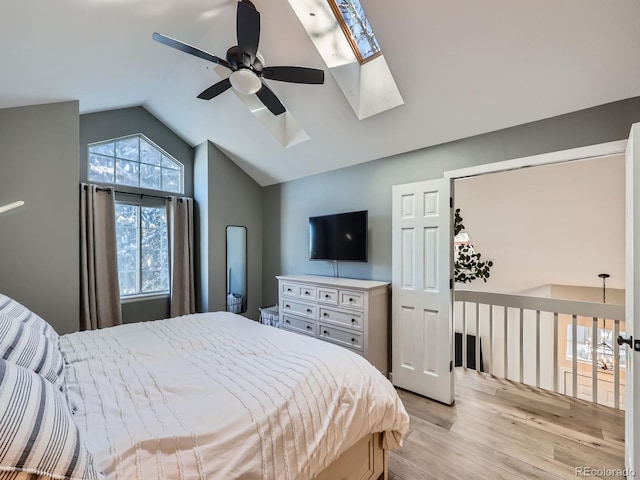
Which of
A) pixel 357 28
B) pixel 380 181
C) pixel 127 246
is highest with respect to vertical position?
pixel 357 28

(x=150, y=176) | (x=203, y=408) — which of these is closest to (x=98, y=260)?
(x=150, y=176)

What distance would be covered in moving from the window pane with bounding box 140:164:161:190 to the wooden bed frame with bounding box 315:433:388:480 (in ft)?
13.1

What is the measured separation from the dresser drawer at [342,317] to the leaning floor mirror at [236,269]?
176 centimetres

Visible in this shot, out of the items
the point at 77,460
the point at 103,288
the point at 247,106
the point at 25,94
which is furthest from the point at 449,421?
the point at 25,94

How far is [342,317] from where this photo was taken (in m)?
3.07

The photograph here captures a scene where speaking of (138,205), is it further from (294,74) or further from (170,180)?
(294,74)

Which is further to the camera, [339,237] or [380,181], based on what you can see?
[339,237]

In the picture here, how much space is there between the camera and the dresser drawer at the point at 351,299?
2.93 meters

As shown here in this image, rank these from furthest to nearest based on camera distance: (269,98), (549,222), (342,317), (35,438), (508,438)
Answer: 1. (549,222)
2. (342,317)
3. (269,98)
4. (508,438)
5. (35,438)

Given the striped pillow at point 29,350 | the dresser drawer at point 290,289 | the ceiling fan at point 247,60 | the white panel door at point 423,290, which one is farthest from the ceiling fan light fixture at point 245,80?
the dresser drawer at point 290,289

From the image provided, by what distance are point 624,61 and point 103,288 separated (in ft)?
16.4

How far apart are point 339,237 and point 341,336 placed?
1141 mm

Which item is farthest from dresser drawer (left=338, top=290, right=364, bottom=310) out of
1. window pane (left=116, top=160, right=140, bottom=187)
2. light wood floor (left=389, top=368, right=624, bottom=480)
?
window pane (left=116, top=160, right=140, bottom=187)

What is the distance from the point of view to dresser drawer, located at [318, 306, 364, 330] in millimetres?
2943
